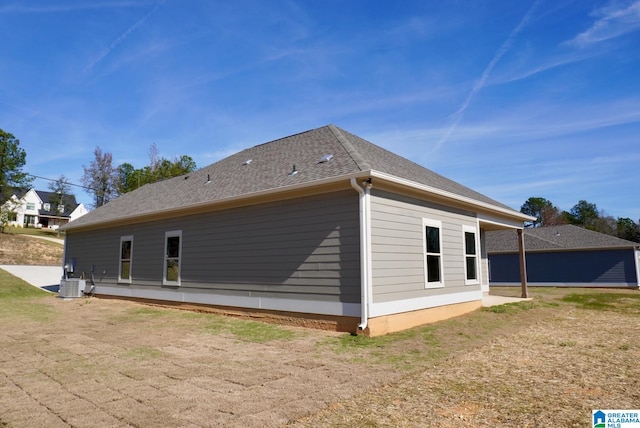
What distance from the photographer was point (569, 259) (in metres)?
26.0

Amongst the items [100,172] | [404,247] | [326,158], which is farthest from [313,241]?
[100,172]

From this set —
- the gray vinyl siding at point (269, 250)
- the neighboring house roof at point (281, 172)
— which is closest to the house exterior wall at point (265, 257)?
the gray vinyl siding at point (269, 250)

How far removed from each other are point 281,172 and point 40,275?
19773 mm

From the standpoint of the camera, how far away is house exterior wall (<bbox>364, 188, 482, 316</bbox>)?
26.0 feet

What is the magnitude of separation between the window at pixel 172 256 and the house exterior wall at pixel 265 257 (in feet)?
0.66

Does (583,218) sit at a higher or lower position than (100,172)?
lower

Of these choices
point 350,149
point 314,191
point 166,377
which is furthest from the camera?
point 350,149

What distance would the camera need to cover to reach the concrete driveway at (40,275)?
19.6 meters

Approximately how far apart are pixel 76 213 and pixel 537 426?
83.1m

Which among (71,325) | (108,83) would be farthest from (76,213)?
(71,325)

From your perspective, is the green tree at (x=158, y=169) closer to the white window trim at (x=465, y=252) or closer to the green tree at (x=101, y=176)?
the green tree at (x=101, y=176)

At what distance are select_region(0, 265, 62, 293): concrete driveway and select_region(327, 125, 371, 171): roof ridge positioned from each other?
15662mm

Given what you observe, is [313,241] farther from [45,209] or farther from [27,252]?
[45,209]

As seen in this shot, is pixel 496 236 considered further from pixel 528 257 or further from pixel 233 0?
pixel 233 0
